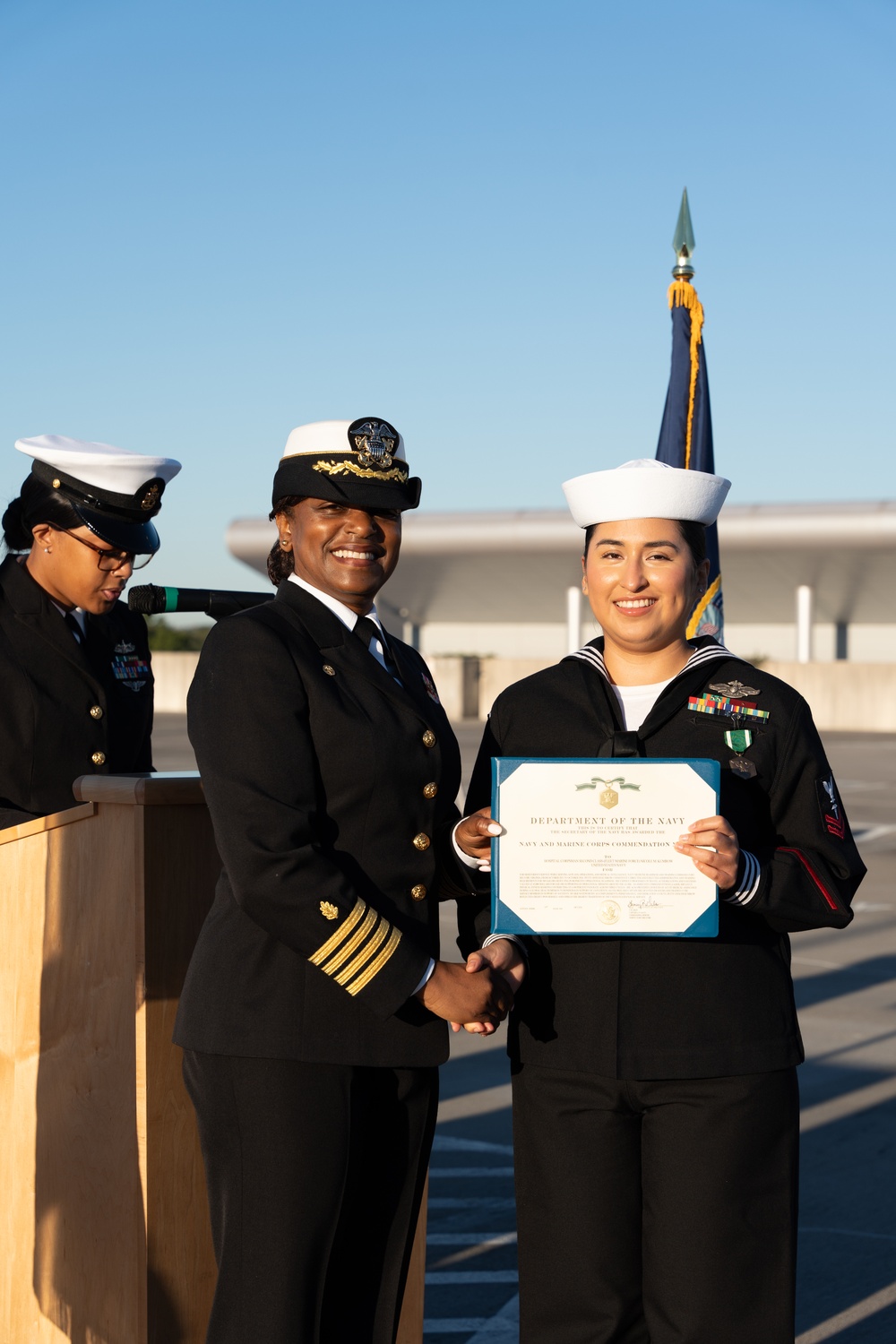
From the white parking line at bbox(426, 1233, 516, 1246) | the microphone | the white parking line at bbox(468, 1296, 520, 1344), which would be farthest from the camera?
the white parking line at bbox(426, 1233, 516, 1246)

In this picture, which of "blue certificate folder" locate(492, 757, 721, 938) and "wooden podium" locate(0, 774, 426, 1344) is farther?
"wooden podium" locate(0, 774, 426, 1344)

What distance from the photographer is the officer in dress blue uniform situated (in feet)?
7.48

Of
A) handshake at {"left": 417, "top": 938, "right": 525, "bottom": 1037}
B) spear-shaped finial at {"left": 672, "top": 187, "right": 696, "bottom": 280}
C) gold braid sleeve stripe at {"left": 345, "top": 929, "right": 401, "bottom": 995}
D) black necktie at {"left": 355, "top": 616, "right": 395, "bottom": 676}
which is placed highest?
spear-shaped finial at {"left": 672, "top": 187, "right": 696, "bottom": 280}

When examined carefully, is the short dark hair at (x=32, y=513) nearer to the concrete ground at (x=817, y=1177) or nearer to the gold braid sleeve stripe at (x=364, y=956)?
the gold braid sleeve stripe at (x=364, y=956)

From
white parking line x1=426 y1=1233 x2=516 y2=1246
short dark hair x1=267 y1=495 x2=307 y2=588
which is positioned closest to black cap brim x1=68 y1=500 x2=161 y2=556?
short dark hair x1=267 y1=495 x2=307 y2=588

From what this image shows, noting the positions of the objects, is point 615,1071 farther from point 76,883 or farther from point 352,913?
point 76,883

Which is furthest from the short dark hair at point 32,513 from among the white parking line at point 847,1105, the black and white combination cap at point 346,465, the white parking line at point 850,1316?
the white parking line at point 847,1105

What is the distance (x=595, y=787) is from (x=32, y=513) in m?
1.48

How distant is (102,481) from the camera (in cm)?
309

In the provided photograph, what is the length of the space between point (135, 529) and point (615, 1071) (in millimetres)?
1541

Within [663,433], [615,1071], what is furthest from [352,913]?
[663,433]

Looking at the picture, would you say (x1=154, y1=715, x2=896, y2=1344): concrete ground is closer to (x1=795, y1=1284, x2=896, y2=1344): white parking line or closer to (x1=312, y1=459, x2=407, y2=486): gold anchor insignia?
(x1=795, y1=1284, x2=896, y2=1344): white parking line

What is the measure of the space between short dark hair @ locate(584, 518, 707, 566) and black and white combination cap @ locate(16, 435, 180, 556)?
1018mm

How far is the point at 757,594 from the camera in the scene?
38.6 metres
